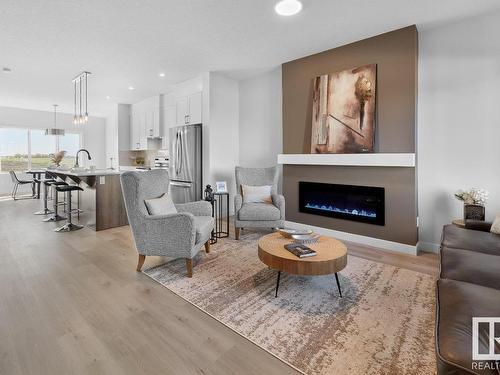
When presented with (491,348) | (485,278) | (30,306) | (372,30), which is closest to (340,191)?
(372,30)

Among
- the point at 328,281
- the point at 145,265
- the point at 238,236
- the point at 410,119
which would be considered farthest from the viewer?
the point at 238,236

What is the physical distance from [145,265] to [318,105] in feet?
10.3

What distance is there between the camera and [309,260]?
6.67 feet

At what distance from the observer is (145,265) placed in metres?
2.90

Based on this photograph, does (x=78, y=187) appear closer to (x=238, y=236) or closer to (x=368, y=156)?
(x=238, y=236)

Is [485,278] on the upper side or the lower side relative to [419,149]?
lower

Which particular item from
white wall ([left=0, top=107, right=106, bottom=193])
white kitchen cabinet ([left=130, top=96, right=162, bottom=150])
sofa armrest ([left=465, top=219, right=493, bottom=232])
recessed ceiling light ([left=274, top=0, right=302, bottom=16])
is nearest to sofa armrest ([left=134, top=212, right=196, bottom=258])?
recessed ceiling light ([left=274, top=0, right=302, bottom=16])

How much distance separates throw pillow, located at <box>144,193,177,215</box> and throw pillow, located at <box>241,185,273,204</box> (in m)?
1.29

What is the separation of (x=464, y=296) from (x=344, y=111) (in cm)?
286

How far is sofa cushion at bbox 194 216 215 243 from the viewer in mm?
2724

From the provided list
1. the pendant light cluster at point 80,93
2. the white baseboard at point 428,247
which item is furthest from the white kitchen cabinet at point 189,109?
the white baseboard at point 428,247

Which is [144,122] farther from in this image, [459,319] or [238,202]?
[459,319]

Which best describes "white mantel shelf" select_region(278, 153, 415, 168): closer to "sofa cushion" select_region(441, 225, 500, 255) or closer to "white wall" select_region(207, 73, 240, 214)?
"sofa cushion" select_region(441, 225, 500, 255)

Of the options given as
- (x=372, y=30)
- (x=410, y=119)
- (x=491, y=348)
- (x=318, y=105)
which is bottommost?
(x=491, y=348)
